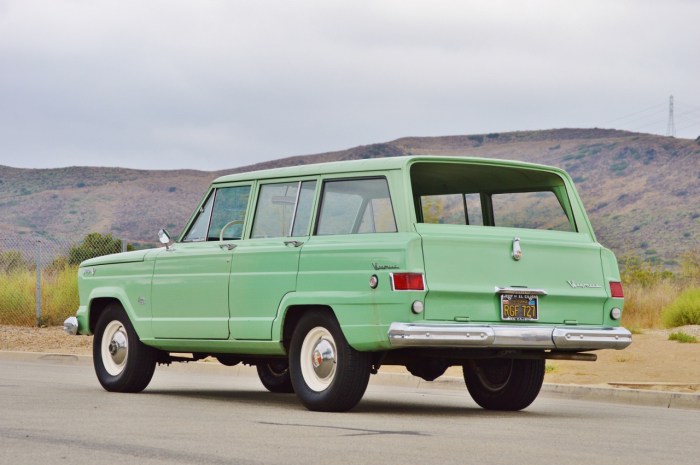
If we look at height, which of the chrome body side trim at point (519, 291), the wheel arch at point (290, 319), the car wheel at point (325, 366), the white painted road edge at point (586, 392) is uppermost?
the chrome body side trim at point (519, 291)

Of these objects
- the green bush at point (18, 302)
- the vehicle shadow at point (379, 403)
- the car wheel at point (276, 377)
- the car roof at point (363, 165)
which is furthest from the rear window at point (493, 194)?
the green bush at point (18, 302)

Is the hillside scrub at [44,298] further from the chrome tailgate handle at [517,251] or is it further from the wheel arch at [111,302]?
the chrome tailgate handle at [517,251]

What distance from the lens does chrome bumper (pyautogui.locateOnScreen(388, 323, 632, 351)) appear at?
1070 cm

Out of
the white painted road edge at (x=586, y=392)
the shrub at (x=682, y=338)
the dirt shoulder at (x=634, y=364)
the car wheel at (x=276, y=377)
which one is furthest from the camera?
the shrub at (x=682, y=338)

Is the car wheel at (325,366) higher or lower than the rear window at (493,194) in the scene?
lower

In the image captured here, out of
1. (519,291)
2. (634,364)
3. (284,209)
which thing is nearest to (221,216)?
(284,209)

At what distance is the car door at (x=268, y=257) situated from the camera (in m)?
12.0

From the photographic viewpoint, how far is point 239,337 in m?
12.4

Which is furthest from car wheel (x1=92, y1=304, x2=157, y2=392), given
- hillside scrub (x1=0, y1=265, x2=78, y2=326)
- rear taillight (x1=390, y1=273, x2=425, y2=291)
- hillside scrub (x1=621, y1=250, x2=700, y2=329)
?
hillside scrub (x1=621, y1=250, x2=700, y2=329)

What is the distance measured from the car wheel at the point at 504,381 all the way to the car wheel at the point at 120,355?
3.44 metres

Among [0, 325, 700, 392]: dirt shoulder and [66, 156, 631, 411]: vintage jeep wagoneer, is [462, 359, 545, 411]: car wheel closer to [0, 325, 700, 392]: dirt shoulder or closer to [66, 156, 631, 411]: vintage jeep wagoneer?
[66, 156, 631, 411]: vintage jeep wagoneer

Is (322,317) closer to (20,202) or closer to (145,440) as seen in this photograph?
(145,440)

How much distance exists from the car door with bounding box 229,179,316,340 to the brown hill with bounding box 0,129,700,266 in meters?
62.3

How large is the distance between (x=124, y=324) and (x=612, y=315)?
17.2ft
